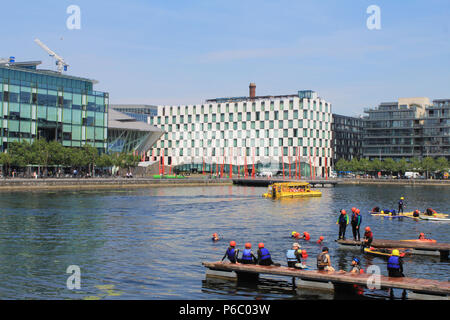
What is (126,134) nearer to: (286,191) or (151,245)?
(286,191)

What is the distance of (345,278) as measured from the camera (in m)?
28.1

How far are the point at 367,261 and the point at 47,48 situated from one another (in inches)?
7301

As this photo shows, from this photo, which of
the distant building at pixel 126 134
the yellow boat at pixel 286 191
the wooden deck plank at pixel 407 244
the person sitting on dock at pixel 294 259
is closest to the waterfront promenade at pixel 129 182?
the distant building at pixel 126 134

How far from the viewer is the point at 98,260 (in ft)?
121

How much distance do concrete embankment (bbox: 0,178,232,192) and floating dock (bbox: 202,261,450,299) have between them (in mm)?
89537

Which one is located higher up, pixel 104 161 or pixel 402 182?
pixel 104 161

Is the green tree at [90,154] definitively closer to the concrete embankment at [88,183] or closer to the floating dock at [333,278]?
the concrete embankment at [88,183]

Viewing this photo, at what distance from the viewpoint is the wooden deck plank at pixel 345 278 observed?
1031 inches

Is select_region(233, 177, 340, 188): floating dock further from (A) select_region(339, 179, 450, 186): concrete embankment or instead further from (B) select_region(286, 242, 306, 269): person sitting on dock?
(B) select_region(286, 242, 306, 269): person sitting on dock

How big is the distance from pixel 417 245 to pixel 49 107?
4760 inches

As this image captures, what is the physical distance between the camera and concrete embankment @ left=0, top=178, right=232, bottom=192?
112 meters

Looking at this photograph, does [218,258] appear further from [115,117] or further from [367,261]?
[115,117]

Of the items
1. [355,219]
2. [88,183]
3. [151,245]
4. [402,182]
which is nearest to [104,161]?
[88,183]

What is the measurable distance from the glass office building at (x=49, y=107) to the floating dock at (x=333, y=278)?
116905 millimetres
